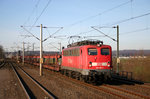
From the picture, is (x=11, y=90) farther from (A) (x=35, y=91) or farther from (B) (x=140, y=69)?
(B) (x=140, y=69)

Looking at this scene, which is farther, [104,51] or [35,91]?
[104,51]

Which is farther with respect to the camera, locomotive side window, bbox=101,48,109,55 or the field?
the field

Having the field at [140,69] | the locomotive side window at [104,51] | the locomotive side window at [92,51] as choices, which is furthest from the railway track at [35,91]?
the field at [140,69]

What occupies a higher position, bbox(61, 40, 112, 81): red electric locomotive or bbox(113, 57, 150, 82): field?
bbox(61, 40, 112, 81): red electric locomotive

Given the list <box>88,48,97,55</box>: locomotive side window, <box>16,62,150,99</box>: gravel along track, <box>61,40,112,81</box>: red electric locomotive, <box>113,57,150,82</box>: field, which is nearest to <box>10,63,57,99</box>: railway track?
<box>16,62,150,99</box>: gravel along track

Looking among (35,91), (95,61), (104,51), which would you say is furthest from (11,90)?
(104,51)

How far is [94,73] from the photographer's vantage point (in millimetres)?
16734

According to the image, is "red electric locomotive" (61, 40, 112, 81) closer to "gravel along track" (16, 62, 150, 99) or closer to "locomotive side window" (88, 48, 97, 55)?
"locomotive side window" (88, 48, 97, 55)

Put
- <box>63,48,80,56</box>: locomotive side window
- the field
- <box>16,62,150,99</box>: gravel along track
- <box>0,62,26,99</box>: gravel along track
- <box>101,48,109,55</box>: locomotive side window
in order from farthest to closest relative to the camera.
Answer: the field < <box>63,48,80,56</box>: locomotive side window < <box>101,48,109,55</box>: locomotive side window < <box>0,62,26,99</box>: gravel along track < <box>16,62,150,99</box>: gravel along track

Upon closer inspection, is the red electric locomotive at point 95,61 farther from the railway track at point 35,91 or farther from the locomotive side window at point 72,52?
the railway track at point 35,91

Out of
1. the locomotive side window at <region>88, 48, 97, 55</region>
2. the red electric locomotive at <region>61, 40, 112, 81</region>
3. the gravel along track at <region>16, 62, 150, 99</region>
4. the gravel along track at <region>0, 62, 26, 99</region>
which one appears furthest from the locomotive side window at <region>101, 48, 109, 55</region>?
the gravel along track at <region>0, 62, 26, 99</region>

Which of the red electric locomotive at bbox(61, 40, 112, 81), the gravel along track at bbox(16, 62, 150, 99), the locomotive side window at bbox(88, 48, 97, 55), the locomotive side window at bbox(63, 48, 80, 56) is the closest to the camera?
the gravel along track at bbox(16, 62, 150, 99)

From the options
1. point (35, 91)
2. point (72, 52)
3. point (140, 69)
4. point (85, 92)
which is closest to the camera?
point (85, 92)

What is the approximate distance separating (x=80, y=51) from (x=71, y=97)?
22.1 ft
